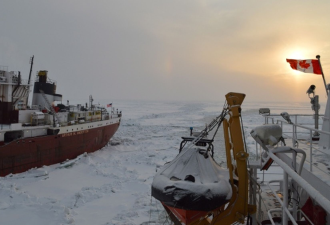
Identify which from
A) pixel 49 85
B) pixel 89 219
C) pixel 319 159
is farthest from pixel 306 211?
pixel 49 85

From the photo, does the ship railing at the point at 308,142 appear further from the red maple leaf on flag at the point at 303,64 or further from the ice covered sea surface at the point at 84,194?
the ice covered sea surface at the point at 84,194

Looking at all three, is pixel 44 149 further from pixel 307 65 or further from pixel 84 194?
pixel 307 65

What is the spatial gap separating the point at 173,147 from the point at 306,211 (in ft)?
49.9

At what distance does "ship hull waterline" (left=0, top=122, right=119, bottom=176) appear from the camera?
11937mm

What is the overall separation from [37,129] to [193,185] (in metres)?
12.8

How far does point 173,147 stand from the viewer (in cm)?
1922

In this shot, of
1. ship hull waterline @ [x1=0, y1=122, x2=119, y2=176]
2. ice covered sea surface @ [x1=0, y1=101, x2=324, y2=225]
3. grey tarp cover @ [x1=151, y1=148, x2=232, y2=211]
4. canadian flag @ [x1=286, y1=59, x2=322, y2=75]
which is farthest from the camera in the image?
ship hull waterline @ [x1=0, y1=122, x2=119, y2=176]

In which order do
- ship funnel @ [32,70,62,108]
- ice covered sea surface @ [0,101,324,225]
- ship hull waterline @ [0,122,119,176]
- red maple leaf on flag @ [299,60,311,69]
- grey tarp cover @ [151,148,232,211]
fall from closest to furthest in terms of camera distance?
grey tarp cover @ [151,148,232,211], ice covered sea surface @ [0,101,324,225], red maple leaf on flag @ [299,60,311,69], ship hull waterline @ [0,122,119,176], ship funnel @ [32,70,62,108]

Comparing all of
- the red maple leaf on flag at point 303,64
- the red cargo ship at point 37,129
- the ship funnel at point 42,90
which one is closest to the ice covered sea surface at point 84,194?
the red cargo ship at point 37,129

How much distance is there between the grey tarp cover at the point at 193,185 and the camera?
3.81 m

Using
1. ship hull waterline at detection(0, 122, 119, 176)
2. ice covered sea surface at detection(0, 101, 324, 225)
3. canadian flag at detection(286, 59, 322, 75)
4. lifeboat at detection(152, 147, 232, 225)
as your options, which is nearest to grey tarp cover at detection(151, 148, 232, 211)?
lifeboat at detection(152, 147, 232, 225)

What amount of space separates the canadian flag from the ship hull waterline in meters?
13.0

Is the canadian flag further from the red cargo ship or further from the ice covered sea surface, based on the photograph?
the red cargo ship

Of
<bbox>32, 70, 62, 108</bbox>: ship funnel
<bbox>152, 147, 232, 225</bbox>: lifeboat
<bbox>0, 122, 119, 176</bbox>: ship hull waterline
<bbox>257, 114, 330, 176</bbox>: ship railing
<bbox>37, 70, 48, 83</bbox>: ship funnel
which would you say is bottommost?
<bbox>0, 122, 119, 176</bbox>: ship hull waterline
